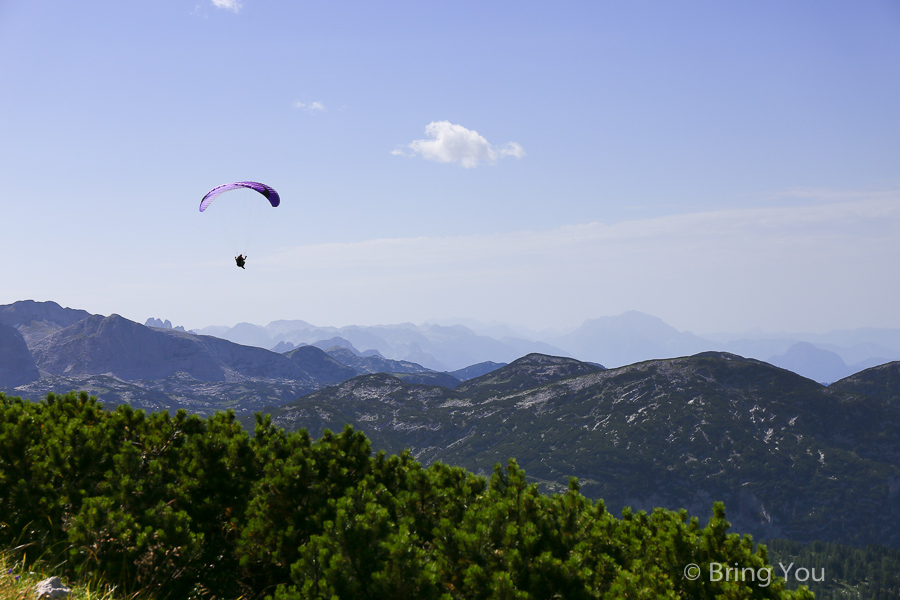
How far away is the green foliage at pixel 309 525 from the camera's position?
40.3 feet

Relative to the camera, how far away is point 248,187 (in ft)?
165

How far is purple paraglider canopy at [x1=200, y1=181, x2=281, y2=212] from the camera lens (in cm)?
5047

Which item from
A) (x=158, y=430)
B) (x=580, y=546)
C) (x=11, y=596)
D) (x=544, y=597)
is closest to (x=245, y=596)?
(x=11, y=596)

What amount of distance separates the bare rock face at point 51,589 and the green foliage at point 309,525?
1220 millimetres

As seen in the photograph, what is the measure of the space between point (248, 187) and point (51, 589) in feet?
144

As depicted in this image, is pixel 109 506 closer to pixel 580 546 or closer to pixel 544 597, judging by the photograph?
pixel 544 597

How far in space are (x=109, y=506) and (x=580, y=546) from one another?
12.3 metres

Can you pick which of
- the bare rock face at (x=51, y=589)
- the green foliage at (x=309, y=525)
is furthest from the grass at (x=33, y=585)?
the green foliage at (x=309, y=525)

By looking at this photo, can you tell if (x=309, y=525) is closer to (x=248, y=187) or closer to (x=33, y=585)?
(x=33, y=585)

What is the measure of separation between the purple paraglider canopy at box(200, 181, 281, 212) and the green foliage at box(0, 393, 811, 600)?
3532cm

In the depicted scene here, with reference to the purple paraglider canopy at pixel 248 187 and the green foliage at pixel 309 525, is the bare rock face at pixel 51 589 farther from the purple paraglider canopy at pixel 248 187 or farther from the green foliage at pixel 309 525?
the purple paraglider canopy at pixel 248 187

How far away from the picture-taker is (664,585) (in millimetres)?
12531

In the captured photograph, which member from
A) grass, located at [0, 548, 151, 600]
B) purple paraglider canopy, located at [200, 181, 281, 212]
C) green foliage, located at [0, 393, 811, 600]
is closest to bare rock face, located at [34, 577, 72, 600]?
grass, located at [0, 548, 151, 600]

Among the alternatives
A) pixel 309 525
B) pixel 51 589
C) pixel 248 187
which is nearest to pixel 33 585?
pixel 51 589
